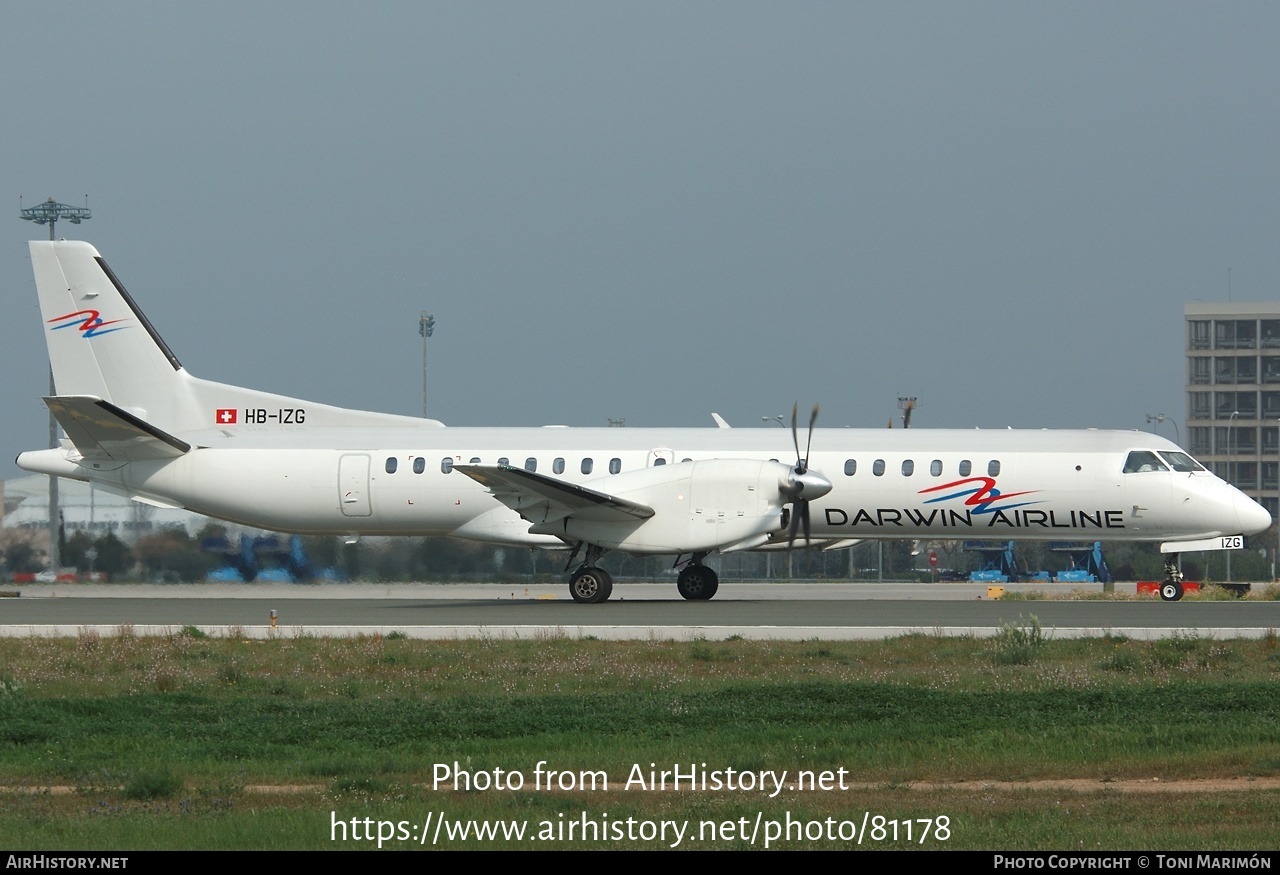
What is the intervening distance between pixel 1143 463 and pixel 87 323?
72.2 feet

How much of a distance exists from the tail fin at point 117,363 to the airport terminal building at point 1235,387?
86246mm

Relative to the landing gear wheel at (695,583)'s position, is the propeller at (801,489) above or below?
above

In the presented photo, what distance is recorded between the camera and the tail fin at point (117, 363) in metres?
29.8

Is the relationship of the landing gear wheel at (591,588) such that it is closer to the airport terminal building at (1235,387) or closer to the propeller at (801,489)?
the propeller at (801,489)

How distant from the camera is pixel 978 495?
27.0 m

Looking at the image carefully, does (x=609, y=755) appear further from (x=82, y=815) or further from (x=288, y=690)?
(x=288, y=690)

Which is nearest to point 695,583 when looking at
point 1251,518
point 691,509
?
point 691,509

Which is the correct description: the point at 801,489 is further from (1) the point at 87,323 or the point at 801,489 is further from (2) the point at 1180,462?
(1) the point at 87,323

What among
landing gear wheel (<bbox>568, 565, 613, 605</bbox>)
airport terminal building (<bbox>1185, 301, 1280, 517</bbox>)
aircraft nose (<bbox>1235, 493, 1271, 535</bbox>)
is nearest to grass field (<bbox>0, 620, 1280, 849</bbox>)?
landing gear wheel (<bbox>568, 565, 613, 605</bbox>)

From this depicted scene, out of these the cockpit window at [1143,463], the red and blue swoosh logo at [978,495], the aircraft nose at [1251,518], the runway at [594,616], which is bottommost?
the runway at [594,616]

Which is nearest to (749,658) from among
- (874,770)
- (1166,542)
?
(874,770)

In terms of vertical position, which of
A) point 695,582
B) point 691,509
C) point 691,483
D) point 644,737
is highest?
point 691,483

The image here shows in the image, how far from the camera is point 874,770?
10953 millimetres

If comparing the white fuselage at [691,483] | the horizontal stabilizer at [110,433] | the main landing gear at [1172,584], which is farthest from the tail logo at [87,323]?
the main landing gear at [1172,584]
